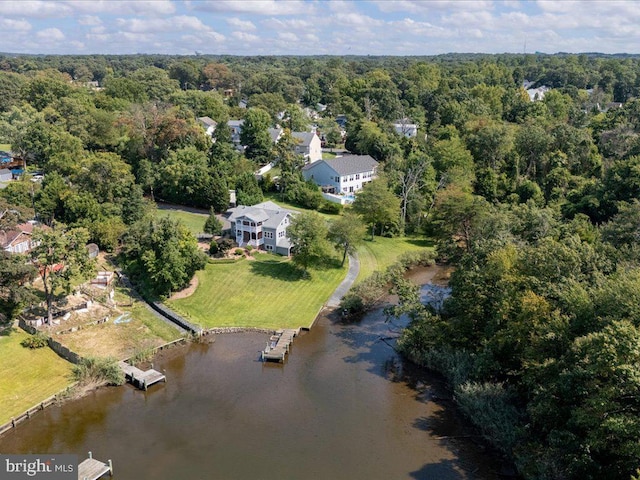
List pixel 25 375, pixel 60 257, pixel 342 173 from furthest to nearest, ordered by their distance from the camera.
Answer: pixel 342 173
pixel 60 257
pixel 25 375

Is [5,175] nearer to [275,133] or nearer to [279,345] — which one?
[275,133]

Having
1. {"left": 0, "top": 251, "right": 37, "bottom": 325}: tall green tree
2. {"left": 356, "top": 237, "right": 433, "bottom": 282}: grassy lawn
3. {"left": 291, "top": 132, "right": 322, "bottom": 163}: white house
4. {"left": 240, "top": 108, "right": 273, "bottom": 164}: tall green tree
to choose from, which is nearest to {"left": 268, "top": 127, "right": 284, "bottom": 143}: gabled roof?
{"left": 240, "top": 108, "right": 273, "bottom": 164}: tall green tree

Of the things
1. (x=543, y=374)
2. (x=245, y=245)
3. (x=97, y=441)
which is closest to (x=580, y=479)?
(x=543, y=374)

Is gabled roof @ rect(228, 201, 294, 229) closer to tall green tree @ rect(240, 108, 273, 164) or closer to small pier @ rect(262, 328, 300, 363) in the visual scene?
small pier @ rect(262, 328, 300, 363)

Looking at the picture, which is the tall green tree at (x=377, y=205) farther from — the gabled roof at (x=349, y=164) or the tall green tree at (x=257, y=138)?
the tall green tree at (x=257, y=138)

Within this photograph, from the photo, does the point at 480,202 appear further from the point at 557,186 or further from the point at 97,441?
the point at 97,441

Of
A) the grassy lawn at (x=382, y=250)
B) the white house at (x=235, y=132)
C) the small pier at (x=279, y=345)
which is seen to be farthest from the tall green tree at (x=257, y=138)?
the small pier at (x=279, y=345)

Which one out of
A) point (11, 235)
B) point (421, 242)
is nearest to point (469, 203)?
point (421, 242)
